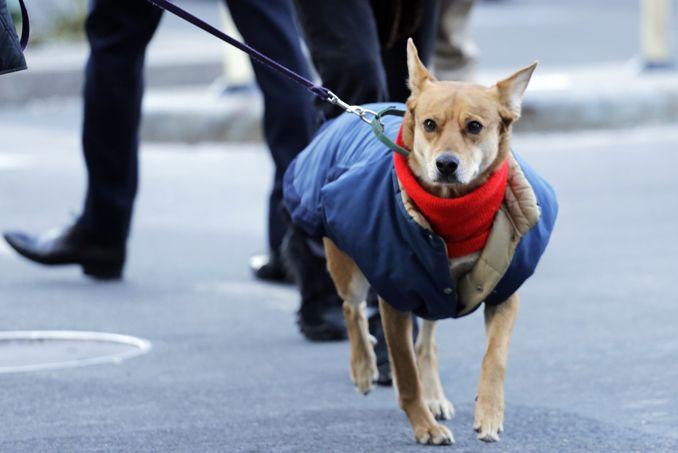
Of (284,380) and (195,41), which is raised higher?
(284,380)

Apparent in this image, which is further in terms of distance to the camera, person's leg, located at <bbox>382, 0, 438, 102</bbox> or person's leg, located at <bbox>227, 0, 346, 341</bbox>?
person's leg, located at <bbox>227, 0, 346, 341</bbox>

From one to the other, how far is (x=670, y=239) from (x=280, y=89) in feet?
6.59

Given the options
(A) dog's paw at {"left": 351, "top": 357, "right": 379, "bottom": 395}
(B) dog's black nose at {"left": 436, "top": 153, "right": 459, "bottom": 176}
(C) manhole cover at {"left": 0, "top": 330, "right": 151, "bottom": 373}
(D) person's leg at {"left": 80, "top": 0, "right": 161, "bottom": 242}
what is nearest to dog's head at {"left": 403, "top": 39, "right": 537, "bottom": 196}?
(B) dog's black nose at {"left": 436, "top": 153, "right": 459, "bottom": 176}

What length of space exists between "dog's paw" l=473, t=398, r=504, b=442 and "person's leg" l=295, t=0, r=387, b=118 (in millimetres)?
1300

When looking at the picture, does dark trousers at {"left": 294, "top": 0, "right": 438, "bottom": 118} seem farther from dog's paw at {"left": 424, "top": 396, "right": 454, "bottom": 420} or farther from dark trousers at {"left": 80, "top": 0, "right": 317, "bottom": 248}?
dog's paw at {"left": 424, "top": 396, "right": 454, "bottom": 420}

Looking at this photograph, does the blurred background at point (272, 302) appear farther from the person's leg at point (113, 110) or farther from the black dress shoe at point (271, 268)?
the person's leg at point (113, 110)

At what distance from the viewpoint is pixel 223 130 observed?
10438 mm

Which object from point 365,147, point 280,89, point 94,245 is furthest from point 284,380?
point 94,245

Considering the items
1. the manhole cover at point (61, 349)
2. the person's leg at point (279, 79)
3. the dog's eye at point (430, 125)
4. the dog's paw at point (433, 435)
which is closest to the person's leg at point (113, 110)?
the person's leg at point (279, 79)

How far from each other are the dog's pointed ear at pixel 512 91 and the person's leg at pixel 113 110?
2.20 metres

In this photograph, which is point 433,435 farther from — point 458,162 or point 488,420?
point 458,162

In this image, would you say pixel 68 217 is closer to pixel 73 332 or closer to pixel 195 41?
pixel 73 332

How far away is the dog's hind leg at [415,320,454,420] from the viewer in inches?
170

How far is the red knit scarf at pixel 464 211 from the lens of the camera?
150 inches
